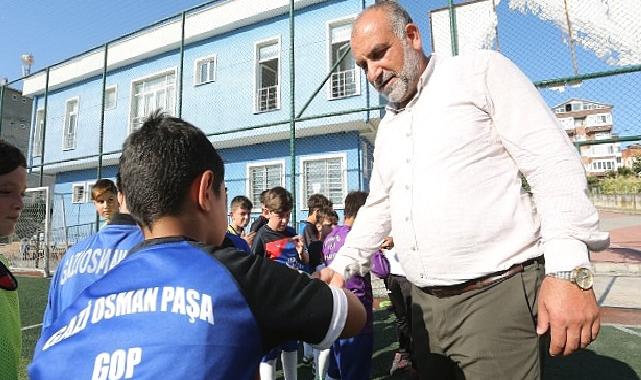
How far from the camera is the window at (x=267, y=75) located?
486 inches

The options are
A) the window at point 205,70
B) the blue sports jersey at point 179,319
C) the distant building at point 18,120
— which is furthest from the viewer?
the distant building at point 18,120

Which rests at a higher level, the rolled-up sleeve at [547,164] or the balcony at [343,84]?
the balcony at [343,84]

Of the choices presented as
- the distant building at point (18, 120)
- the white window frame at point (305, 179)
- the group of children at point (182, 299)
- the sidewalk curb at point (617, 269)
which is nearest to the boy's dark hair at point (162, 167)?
the group of children at point (182, 299)

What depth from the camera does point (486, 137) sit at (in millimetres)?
1442

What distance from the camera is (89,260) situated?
1954mm

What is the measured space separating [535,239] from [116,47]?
56.5 feet

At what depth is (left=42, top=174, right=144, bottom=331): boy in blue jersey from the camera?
191 cm

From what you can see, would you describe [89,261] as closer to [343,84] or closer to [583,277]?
[583,277]

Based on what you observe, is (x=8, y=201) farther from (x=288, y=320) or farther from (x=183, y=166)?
(x=288, y=320)

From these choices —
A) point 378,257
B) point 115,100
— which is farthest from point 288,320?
point 115,100

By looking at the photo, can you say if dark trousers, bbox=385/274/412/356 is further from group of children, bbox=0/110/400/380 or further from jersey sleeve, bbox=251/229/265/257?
group of children, bbox=0/110/400/380

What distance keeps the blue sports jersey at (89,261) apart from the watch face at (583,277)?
5.82 ft

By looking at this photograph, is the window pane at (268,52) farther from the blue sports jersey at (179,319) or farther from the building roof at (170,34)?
the blue sports jersey at (179,319)

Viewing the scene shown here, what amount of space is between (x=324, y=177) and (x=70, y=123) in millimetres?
12239
